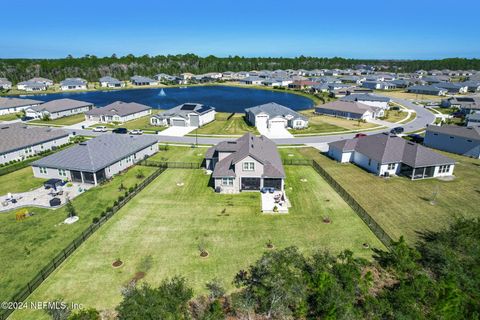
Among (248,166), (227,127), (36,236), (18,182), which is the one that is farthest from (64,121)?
(248,166)

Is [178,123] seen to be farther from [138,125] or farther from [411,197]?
[411,197]

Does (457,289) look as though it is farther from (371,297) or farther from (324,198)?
(324,198)

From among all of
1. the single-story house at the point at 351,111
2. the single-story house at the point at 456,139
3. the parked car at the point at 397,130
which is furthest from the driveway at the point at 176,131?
the single-story house at the point at 456,139

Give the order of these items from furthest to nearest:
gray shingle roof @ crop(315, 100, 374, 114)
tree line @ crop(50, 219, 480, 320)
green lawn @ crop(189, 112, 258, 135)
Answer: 1. gray shingle roof @ crop(315, 100, 374, 114)
2. green lawn @ crop(189, 112, 258, 135)
3. tree line @ crop(50, 219, 480, 320)

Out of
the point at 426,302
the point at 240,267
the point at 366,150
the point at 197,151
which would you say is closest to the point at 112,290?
the point at 240,267

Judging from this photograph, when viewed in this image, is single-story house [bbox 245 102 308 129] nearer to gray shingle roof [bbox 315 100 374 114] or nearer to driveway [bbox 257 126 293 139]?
driveway [bbox 257 126 293 139]

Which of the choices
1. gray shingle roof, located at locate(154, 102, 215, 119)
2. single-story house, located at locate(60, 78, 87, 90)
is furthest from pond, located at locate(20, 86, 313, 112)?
gray shingle roof, located at locate(154, 102, 215, 119)

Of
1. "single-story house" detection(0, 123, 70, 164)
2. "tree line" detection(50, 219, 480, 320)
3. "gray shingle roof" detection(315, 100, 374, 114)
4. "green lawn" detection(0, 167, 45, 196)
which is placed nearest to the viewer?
"tree line" detection(50, 219, 480, 320)
